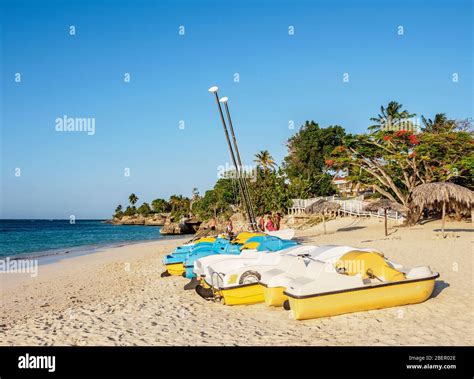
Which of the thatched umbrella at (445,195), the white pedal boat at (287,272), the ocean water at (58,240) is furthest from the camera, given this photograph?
the ocean water at (58,240)

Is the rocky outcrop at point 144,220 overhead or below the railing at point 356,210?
below

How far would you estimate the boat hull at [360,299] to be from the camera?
6.69 m

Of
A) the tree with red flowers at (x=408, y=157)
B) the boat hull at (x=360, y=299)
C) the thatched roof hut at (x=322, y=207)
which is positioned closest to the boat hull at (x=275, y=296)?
the boat hull at (x=360, y=299)

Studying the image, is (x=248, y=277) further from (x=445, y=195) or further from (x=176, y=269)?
(x=445, y=195)

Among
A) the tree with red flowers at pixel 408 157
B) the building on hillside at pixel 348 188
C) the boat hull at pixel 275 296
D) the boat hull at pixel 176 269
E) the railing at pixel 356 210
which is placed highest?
the tree with red flowers at pixel 408 157

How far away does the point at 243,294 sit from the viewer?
→ 27.1 ft

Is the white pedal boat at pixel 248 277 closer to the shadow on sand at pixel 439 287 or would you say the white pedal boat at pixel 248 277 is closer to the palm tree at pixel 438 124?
the shadow on sand at pixel 439 287

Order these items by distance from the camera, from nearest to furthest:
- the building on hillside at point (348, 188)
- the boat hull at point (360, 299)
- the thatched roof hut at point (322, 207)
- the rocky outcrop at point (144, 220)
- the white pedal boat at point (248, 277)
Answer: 1. the boat hull at point (360, 299)
2. the white pedal boat at point (248, 277)
3. the thatched roof hut at point (322, 207)
4. the building on hillside at point (348, 188)
5. the rocky outcrop at point (144, 220)

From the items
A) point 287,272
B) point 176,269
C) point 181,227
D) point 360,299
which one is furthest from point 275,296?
point 181,227

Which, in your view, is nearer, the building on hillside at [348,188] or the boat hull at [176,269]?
the boat hull at [176,269]

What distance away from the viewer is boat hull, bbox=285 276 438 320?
669cm

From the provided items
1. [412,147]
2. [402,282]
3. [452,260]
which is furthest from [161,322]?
[412,147]

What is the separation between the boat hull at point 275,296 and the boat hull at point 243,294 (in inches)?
19.0
